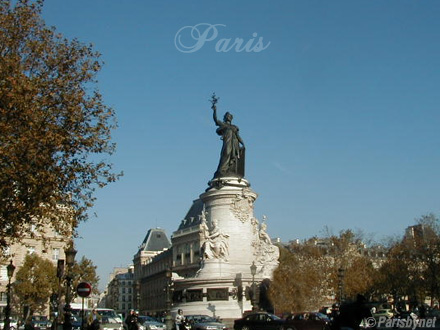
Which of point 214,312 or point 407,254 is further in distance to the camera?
point 407,254

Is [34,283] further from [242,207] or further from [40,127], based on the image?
[40,127]

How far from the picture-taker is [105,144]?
84.1ft

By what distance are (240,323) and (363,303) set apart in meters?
22.3

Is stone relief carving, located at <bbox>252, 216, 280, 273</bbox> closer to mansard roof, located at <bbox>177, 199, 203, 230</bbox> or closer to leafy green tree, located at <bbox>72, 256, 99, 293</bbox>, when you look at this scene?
leafy green tree, located at <bbox>72, 256, 99, 293</bbox>

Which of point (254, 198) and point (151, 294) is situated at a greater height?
point (254, 198)

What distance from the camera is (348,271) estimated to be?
60.5 m

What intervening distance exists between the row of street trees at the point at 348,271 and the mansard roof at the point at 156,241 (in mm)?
69714

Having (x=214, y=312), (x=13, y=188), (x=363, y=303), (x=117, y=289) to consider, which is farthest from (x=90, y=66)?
(x=117, y=289)

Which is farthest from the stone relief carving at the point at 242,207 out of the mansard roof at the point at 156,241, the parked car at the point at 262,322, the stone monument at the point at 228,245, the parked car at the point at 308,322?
the mansard roof at the point at 156,241

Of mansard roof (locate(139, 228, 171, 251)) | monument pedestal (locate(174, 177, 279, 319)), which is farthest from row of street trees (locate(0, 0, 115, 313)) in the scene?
mansard roof (locate(139, 228, 171, 251))

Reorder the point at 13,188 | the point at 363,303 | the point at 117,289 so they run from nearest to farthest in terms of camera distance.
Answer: the point at 363,303 → the point at 13,188 → the point at 117,289

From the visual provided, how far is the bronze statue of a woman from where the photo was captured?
5838 centimetres

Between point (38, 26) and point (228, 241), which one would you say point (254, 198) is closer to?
point (228, 241)

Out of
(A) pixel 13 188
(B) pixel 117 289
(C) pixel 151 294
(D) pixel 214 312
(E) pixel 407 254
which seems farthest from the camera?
(B) pixel 117 289
